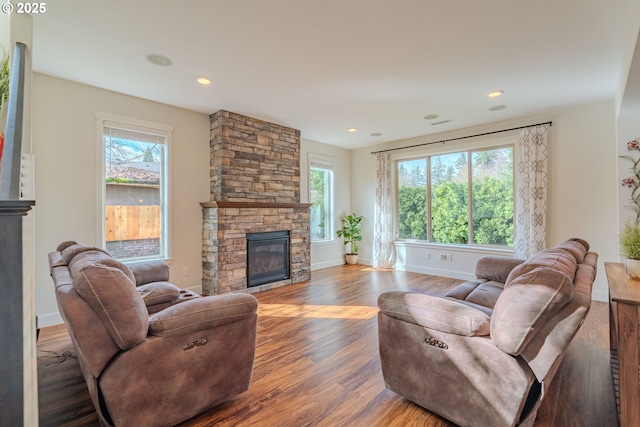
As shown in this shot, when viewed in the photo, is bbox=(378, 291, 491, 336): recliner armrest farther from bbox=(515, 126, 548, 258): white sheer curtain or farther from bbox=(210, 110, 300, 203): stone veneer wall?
bbox=(515, 126, 548, 258): white sheer curtain

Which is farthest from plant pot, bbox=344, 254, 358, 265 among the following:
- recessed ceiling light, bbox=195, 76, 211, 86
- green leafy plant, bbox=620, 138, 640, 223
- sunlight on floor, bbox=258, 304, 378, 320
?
recessed ceiling light, bbox=195, 76, 211, 86

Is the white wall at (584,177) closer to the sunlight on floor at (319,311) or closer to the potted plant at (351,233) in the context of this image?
the sunlight on floor at (319,311)

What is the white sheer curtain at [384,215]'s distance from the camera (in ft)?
19.9

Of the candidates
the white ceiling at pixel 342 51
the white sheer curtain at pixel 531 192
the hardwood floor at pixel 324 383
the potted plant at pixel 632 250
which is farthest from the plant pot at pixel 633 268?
the white sheer curtain at pixel 531 192

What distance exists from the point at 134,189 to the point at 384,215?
4457mm

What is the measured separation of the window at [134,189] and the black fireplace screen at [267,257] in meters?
1.21

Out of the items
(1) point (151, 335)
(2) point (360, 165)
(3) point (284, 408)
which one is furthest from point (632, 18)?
(2) point (360, 165)

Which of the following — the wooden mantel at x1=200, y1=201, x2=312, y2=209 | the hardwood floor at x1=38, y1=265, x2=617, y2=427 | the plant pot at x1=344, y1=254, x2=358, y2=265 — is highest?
the wooden mantel at x1=200, y1=201, x2=312, y2=209

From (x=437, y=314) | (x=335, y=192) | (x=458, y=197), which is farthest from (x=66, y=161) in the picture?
(x=458, y=197)

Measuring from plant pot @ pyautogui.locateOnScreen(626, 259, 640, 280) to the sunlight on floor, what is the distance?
7.24ft

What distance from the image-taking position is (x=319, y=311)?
3.56m

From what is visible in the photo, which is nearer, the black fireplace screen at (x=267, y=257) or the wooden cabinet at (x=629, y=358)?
the wooden cabinet at (x=629, y=358)

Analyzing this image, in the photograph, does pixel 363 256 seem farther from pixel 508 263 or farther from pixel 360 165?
pixel 508 263

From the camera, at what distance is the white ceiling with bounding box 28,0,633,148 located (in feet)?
6.97
